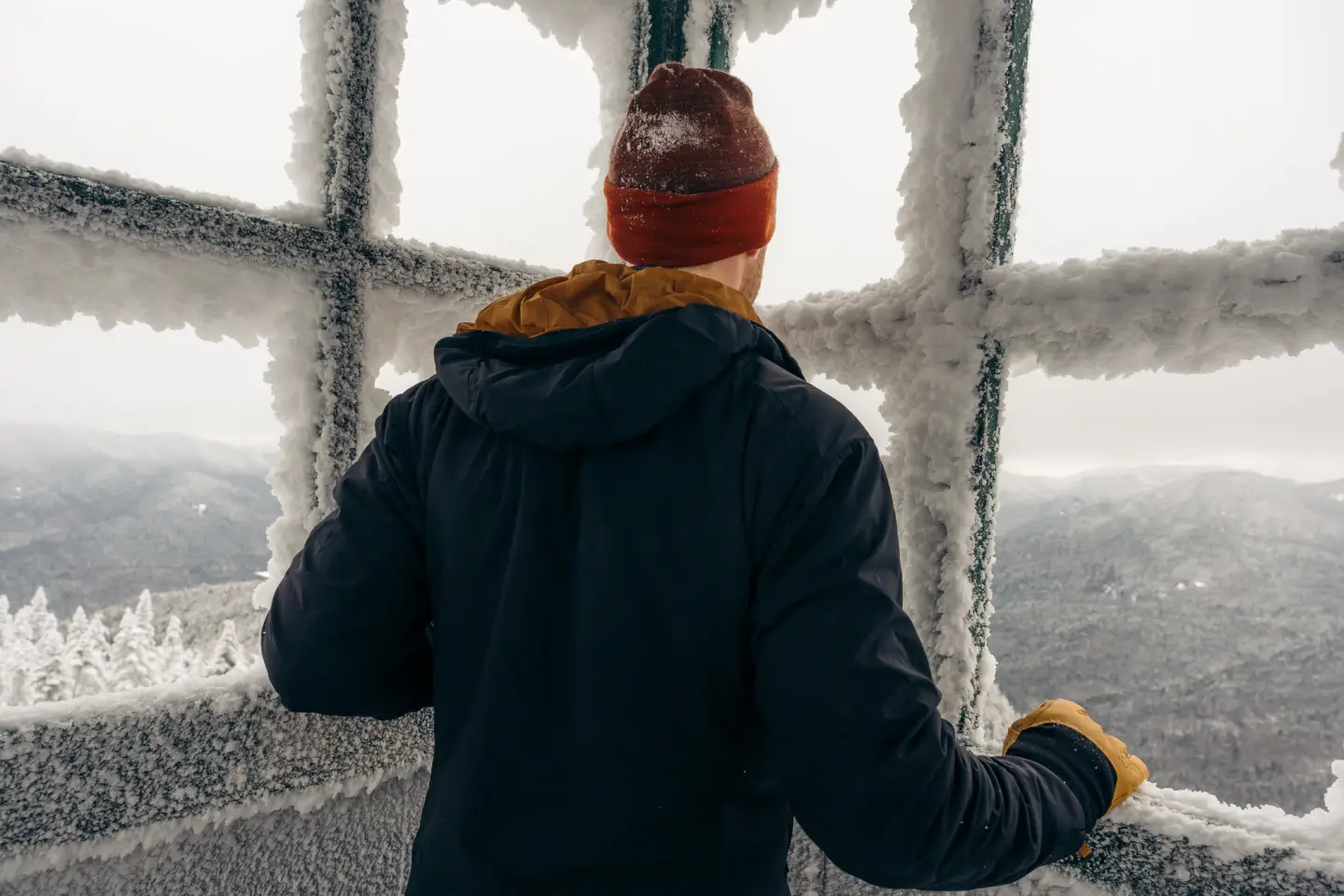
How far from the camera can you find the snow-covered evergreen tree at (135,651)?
1220mm

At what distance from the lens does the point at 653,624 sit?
616mm

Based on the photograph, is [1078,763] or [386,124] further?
[386,124]

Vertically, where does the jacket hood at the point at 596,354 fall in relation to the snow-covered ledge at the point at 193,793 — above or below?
above

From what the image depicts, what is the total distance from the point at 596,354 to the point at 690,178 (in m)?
0.27

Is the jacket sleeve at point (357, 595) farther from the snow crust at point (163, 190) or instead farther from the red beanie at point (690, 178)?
the snow crust at point (163, 190)

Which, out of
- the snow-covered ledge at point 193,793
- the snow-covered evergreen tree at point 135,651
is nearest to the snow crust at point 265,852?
the snow-covered ledge at point 193,793

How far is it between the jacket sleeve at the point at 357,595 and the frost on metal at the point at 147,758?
1.49 ft

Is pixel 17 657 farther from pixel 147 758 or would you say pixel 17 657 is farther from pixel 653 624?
pixel 653 624

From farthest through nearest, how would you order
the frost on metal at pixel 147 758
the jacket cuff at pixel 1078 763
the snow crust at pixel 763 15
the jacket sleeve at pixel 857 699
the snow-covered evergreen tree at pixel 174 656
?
the snow crust at pixel 763 15
the snow-covered evergreen tree at pixel 174 656
the frost on metal at pixel 147 758
the jacket cuff at pixel 1078 763
the jacket sleeve at pixel 857 699

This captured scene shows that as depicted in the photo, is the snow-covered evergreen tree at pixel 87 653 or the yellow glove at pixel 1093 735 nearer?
the yellow glove at pixel 1093 735

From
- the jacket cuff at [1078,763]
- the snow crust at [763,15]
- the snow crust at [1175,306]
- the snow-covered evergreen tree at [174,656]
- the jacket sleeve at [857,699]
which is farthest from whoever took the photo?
the snow crust at [763,15]

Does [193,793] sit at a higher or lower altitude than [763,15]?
lower

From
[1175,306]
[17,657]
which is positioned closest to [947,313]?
[1175,306]

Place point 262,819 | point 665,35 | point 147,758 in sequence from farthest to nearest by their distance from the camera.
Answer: point 665,35, point 262,819, point 147,758
